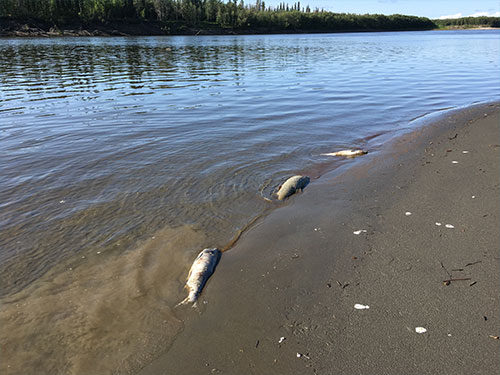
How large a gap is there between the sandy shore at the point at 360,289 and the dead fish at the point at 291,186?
200 mm

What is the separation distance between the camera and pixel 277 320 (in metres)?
4.54

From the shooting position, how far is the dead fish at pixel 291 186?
823cm

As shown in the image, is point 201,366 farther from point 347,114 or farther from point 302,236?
point 347,114

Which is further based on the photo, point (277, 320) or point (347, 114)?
point (347, 114)

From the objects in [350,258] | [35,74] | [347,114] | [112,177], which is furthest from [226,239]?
[35,74]

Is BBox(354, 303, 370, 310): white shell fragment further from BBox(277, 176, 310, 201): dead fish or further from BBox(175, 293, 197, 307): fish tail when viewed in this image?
BBox(277, 176, 310, 201): dead fish

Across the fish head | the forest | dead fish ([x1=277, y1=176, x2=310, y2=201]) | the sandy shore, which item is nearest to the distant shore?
the forest

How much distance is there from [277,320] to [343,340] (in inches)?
32.8

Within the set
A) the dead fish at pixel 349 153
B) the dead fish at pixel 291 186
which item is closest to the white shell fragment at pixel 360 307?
the dead fish at pixel 291 186

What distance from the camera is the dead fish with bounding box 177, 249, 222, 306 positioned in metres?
5.13

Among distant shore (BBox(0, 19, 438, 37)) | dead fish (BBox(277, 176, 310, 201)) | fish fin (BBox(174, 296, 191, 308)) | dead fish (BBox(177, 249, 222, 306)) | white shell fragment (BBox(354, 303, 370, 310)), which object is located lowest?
fish fin (BBox(174, 296, 191, 308))

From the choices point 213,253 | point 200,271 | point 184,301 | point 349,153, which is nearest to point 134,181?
point 213,253

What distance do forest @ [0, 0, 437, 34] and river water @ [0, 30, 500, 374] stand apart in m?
109

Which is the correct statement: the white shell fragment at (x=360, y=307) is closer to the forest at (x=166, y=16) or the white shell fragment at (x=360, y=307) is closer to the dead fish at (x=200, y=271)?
the dead fish at (x=200, y=271)
